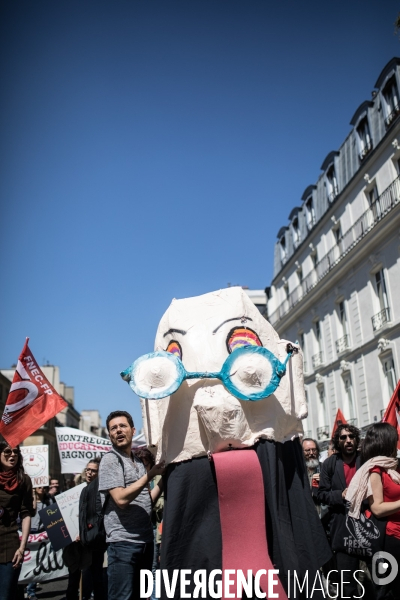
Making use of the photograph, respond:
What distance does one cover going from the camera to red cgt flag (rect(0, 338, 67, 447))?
7312 mm

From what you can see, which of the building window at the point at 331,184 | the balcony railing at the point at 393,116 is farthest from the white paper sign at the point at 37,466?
the building window at the point at 331,184

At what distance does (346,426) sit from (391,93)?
56.1 ft

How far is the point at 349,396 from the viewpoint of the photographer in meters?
23.3

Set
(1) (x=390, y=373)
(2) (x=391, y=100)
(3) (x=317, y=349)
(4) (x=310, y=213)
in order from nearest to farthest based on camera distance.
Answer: (2) (x=391, y=100) < (1) (x=390, y=373) < (3) (x=317, y=349) < (4) (x=310, y=213)

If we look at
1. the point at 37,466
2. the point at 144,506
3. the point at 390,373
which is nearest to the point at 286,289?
the point at 390,373

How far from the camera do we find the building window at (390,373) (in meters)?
19.7

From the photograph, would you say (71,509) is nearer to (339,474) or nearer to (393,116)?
(339,474)

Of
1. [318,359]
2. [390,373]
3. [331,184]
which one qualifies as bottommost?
[390,373]

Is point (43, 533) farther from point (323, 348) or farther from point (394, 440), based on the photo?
point (323, 348)

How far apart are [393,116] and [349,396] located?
34.7ft

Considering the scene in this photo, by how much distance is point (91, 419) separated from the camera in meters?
93.4

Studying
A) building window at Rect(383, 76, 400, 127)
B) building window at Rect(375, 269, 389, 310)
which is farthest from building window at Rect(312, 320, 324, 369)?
building window at Rect(383, 76, 400, 127)

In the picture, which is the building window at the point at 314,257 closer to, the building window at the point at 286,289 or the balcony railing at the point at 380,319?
the building window at the point at 286,289

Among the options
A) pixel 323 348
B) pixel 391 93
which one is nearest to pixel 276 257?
pixel 323 348
